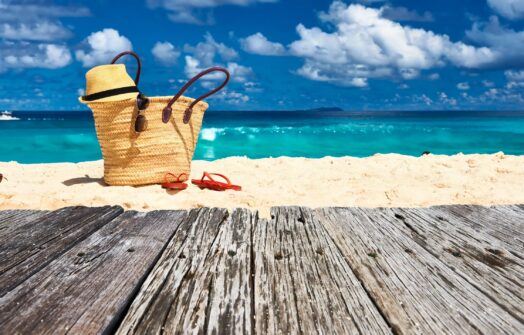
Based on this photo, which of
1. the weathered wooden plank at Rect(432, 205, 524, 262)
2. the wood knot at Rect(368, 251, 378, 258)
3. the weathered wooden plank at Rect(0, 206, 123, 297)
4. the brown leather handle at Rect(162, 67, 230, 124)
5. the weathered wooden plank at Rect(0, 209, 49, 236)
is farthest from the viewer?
the brown leather handle at Rect(162, 67, 230, 124)

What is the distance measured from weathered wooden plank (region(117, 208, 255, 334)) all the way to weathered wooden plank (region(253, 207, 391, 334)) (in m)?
0.04

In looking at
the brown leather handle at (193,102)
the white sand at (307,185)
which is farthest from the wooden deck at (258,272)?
the brown leather handle at (193,102)

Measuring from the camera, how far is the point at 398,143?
1828cm

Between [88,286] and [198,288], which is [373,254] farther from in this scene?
[88,286]

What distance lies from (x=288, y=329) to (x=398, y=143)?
1810 cm

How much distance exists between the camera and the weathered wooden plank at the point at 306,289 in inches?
40.1

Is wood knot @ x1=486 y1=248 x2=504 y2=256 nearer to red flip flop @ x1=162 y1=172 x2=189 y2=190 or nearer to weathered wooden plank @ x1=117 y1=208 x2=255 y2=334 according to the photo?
weathered wooden plank @ x1=117 y1=208 x2=255 y2=334

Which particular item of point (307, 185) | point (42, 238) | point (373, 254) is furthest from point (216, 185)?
point (373, 254)

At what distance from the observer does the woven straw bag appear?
477cm

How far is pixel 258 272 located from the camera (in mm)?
1305

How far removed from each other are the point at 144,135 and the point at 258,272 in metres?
3.79

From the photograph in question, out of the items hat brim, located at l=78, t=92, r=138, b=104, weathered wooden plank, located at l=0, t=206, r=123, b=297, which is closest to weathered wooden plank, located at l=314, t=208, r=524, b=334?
weathered wooden plank, located at l=0, t=206, r=123, b=297

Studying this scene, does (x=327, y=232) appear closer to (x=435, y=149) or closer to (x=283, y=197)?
(x=283, y=197)

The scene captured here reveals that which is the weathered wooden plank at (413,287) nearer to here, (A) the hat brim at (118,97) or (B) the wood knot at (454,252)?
(B) the wood knot at (454,252)
